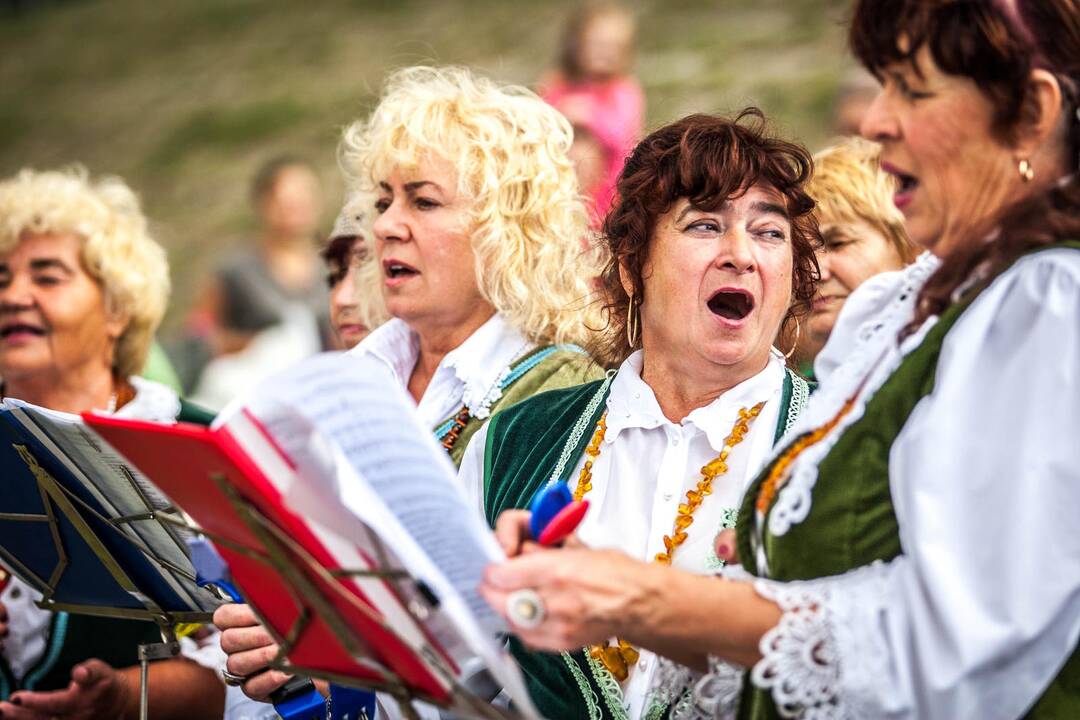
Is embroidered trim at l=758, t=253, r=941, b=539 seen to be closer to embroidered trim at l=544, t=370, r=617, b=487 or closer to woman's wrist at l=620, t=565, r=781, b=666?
woman's wrist at l=620, t=565, r=781, b=666

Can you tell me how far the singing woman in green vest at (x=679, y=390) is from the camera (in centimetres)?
236

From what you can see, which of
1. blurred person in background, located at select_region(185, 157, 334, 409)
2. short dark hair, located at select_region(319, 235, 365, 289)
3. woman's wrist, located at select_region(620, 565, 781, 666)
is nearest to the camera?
woman's wrist, located at select_region(620, 565, 781, 666)

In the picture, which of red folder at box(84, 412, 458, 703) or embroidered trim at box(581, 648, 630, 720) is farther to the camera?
embroidered trim at box(581, 648, 630, 720)

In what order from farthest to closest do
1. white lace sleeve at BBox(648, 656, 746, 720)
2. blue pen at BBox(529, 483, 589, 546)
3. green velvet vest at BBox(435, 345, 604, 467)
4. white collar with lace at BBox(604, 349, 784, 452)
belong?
1. green velvet vest at BBox(435, 345, 604, 467)
2. white collar with lace at BBox(604, 349, 784, 452)
3. white lace sleeve at BBox(648, 656, 746, 720)
4. blue pen at BBox(529, 483, 589, 546)

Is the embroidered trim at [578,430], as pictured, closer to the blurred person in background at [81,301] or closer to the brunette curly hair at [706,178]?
the brunette curly hair at [706,178]

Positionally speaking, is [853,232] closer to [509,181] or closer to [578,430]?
[509,181]

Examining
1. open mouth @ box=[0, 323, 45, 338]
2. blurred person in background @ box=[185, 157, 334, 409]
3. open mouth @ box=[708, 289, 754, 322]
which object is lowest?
open mouth @ box=[708, 289, 754, 322]

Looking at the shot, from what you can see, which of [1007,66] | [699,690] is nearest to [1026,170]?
[1007,66]

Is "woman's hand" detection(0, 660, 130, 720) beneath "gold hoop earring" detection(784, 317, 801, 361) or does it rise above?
beneath

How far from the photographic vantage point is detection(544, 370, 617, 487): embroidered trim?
253 cm

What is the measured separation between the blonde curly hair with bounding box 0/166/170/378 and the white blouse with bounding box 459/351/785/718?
1941mm

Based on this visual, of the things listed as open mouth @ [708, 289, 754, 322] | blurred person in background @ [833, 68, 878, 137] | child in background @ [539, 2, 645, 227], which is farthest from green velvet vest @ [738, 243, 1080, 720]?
child in background @ [539, 2, 645, 227]

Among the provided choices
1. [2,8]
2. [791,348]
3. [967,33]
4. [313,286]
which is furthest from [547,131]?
[2,8]

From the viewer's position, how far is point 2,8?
1711cm
